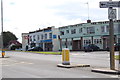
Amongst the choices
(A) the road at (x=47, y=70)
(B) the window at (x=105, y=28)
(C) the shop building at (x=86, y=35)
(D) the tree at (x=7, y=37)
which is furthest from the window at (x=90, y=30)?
(D) the tree at (x=7, y=37)

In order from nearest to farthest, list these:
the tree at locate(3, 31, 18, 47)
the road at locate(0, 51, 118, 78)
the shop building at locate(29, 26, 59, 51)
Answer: the road at locate(0, 51, 118, 78), the shop building at locate(29, 26, 59, 51), the tree at locate(3, 31, 18, 47)

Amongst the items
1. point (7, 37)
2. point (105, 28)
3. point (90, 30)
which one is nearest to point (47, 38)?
point (90, 30)

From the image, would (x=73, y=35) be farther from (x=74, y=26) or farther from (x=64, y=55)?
(x=64, y=55)

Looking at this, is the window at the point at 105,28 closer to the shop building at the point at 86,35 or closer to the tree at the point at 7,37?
the shop building at the point at 86,35

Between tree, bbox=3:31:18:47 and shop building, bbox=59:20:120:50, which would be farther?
tree, bbox=3:31:18:47

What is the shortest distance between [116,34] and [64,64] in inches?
1543

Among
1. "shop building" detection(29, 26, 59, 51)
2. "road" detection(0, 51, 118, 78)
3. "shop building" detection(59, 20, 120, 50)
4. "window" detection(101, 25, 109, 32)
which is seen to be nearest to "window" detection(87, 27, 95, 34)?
"shop building" detection(59, 20, 120, 50)

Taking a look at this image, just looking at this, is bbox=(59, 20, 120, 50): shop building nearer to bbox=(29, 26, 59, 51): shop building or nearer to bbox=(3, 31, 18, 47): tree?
bbox=(29, 26, 59, 51): shop building

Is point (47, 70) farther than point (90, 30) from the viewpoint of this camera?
No

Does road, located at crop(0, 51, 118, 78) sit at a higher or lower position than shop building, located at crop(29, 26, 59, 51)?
lower

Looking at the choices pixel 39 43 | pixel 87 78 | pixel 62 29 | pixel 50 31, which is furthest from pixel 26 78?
pixel 39 43

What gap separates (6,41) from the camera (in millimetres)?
123125

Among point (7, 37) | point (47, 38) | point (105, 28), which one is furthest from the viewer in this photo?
point (7, 37)

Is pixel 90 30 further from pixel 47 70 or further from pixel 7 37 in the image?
pixel 7 37
